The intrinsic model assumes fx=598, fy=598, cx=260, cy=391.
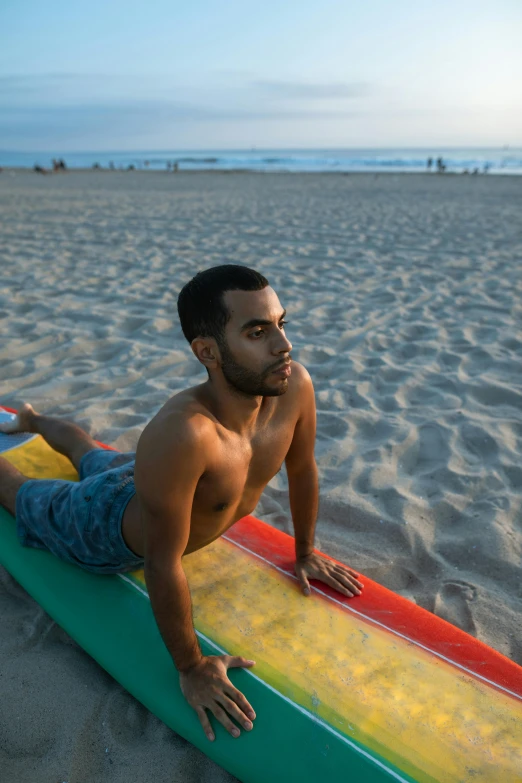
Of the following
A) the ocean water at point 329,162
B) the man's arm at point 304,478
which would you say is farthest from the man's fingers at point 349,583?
the ocean water at point 329,162

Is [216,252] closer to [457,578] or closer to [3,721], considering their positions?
[457,578]

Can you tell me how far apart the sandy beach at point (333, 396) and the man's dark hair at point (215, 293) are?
1129 mm

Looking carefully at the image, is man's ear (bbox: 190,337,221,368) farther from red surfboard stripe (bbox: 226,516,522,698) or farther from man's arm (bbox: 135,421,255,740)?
red surfboard stripe (bbox: 226,516,522,698)

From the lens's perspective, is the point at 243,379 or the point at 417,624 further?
the point at 417,624

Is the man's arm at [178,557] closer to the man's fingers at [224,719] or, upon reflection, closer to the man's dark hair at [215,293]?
the man's fingers at [224,719]

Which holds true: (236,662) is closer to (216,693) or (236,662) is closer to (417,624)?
(216,693)

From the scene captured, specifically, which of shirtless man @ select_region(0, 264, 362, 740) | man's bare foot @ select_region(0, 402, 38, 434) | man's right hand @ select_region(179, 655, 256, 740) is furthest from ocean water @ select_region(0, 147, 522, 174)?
man's right hand @ select_region(179, 655, 256, 740)

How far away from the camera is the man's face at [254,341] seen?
1.46 meters

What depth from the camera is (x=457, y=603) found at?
2146mm

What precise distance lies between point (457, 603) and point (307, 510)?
0.66m

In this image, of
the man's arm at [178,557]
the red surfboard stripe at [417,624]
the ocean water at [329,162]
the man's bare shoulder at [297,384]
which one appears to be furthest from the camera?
the ocean water at [329,162]

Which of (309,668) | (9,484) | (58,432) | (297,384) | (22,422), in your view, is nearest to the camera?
(309,668)

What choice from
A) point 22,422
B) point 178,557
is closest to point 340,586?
point 178,557

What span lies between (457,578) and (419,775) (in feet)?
3.22
